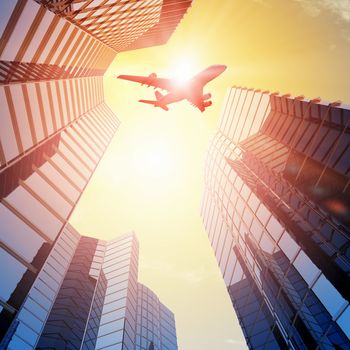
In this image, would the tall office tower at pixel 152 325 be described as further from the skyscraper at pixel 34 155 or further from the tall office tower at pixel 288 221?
the skyscraper at pixel 34 155

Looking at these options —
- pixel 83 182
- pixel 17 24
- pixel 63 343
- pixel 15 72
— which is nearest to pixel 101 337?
pixel 63 343

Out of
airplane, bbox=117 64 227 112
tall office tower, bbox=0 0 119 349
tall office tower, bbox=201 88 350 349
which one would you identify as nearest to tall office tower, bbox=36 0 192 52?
tall office tower, bbox=0 0 119 349

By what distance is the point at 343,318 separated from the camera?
11344 mm

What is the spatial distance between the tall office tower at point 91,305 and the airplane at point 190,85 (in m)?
16.0

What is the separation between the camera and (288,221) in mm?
15875

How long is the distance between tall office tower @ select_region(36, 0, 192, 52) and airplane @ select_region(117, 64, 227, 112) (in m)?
4.08

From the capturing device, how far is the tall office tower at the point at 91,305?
15943 millimetres

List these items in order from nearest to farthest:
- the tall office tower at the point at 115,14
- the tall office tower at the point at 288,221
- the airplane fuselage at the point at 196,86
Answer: the tall office tower at the point at 288,221 → the tall office tower at the point at 115,14 → the airplane fuselage at the point at 196,86

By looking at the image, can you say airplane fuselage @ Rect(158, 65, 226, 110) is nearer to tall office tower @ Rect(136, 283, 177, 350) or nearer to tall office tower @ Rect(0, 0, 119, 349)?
tall office tower @ Rect(0, 0, 119, 349)

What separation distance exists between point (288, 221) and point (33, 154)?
43.0 feet

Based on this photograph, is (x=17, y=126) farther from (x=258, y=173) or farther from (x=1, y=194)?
(x=258, y=173)

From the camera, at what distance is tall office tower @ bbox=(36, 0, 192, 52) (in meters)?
15.3

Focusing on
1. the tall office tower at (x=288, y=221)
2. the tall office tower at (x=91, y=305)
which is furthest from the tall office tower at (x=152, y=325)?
the tall office tower at (x=288, y=221)

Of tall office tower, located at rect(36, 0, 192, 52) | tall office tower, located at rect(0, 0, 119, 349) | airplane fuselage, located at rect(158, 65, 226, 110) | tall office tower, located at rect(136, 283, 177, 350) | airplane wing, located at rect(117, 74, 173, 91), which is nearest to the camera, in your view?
tall office tower, located at rect(0, 0, 119, 349)
